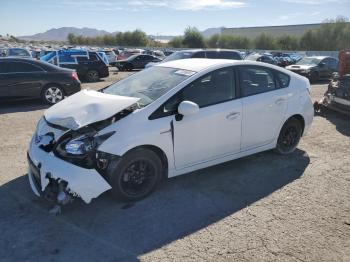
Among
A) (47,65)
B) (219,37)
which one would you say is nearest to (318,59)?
(47,65)

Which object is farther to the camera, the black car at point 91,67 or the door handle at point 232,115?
the black car at point 91,67

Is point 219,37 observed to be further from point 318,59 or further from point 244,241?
point 244,241

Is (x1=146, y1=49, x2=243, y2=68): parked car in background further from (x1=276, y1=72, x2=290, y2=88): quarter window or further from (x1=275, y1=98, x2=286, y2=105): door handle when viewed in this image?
(x1=275, y1=98, x2=286, y2=105): door handle

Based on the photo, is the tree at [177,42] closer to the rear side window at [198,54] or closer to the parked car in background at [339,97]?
the rear side window at [198,54]

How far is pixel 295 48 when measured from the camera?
7625 centimetres

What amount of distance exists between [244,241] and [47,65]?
9198 mm

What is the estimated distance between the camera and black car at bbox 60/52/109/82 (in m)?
19.0

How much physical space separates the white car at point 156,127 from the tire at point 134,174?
0.04 feet

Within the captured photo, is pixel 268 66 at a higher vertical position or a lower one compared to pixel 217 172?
higher

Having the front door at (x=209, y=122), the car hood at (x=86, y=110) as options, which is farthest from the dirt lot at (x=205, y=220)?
the car hood at (x=86, y=110)

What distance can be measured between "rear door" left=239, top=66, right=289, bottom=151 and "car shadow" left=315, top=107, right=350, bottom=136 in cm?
291

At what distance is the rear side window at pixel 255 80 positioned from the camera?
17.6ft

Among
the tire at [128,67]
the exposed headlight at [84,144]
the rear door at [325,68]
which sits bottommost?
the tire at [128,67]

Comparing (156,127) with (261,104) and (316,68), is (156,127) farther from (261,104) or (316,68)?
(316,68)
